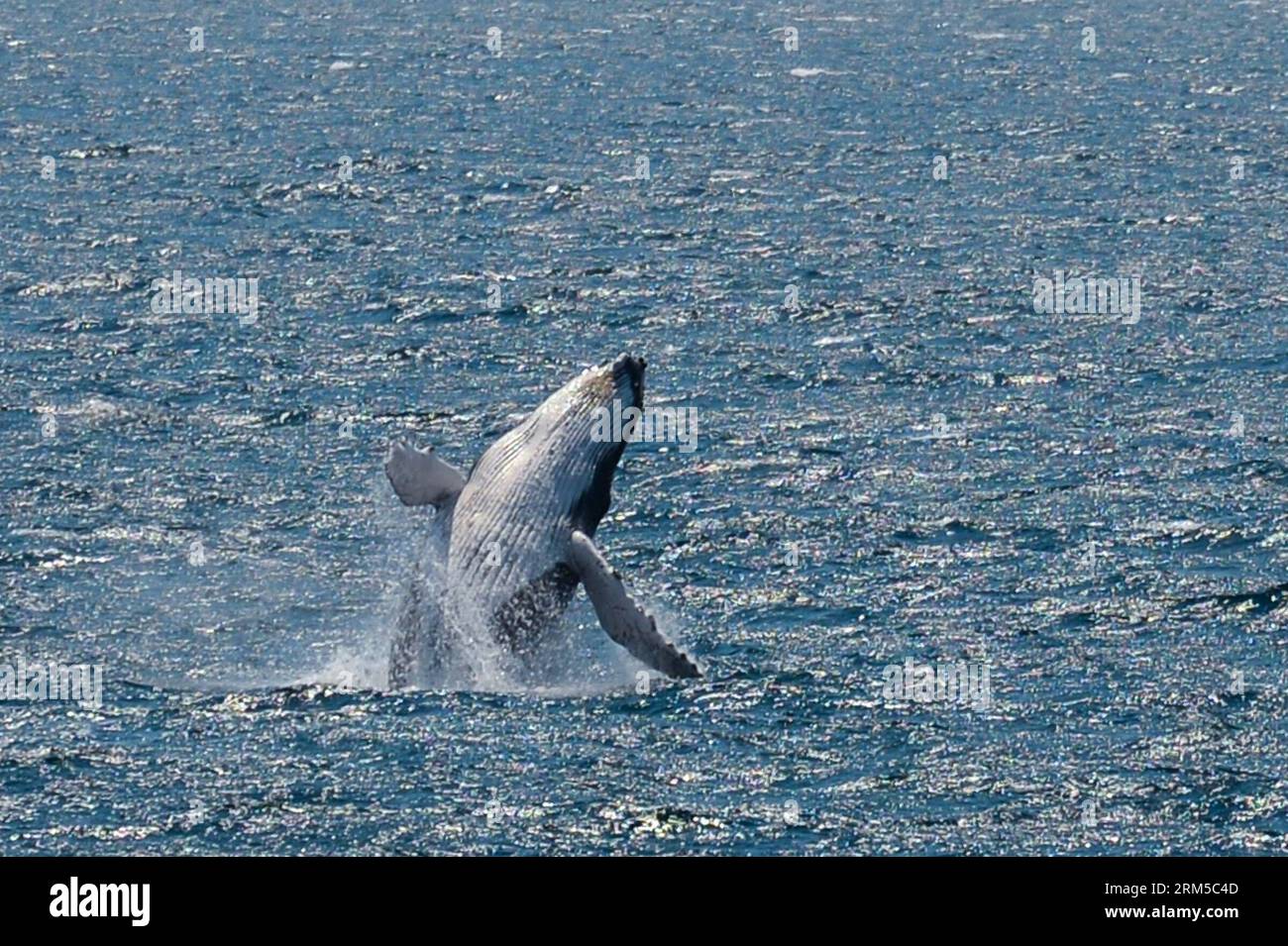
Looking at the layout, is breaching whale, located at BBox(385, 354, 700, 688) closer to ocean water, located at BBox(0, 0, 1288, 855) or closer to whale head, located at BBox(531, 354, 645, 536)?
whale head, located at BBox(531, 354, 645, 536)

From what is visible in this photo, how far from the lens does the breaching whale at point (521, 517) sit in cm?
3059

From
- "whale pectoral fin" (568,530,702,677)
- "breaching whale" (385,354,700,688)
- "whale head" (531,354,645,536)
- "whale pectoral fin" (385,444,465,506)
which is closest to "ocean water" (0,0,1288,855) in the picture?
"breaching whale" (385,354,700,688)

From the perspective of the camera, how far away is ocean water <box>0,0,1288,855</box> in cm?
2938

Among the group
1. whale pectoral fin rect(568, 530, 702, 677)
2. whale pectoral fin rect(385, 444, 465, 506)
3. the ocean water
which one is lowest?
the ocean water

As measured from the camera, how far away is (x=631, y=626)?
2953 centimetres

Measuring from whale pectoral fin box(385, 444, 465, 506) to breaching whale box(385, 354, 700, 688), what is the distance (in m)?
0.01

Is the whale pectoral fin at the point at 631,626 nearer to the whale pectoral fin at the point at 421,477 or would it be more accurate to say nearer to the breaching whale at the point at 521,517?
the breaching whale at the point at 521,517

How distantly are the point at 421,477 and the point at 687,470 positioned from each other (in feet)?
47.3

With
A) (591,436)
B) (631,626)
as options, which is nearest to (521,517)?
(591,436)

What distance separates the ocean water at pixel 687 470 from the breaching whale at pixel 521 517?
114 centimetres

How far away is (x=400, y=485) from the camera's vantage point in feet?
103

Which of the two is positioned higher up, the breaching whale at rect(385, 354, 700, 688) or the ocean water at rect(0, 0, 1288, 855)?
the breaching whale at rect(385, 354, 700, 688)

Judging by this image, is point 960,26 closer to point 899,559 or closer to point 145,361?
point 145,361
